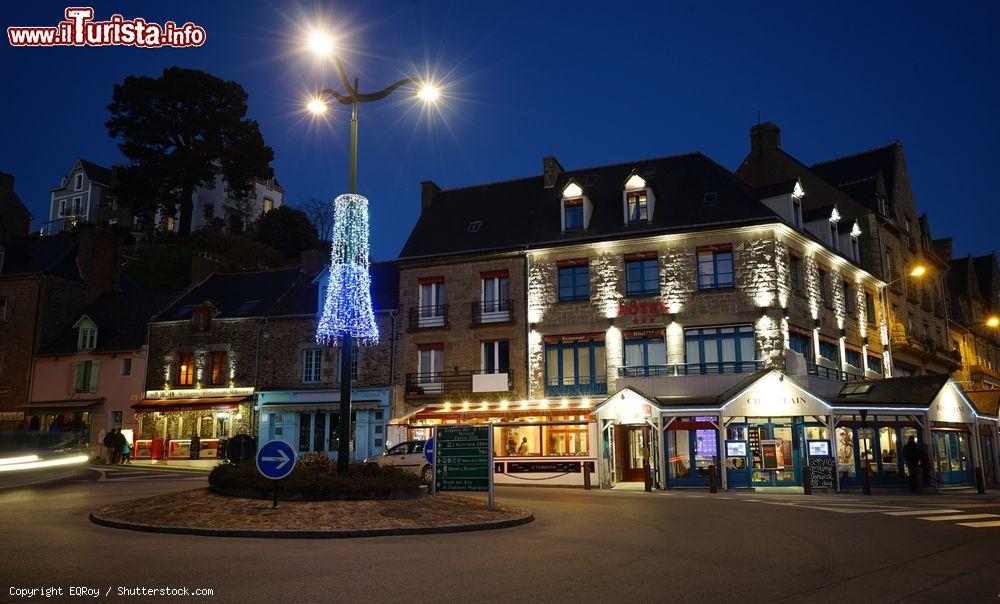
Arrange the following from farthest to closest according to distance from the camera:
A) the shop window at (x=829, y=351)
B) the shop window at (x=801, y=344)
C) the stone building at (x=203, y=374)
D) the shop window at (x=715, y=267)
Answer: the stone building at (x=203, y=374) → the shop window at (x=829, y=351) → the shop window at (x=715, y=267) → the shop window at (x=801, y=344)

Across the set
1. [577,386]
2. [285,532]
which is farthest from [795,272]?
[285,532]

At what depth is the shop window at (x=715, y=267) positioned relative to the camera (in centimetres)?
3009

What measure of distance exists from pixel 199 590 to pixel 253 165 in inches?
2053

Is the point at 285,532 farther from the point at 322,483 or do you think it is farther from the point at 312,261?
the point at 312,261

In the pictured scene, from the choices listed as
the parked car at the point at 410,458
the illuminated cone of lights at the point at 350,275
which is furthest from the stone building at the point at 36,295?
the illuminated cone of lights at the point at 350,275

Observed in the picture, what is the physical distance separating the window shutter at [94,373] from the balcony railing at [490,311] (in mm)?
19994

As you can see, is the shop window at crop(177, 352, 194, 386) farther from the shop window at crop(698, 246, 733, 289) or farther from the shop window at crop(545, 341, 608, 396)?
the shop window at crop(698, 246, 733, 289)

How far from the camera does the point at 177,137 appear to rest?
56.0 m

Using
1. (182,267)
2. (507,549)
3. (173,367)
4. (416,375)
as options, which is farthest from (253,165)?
(507,549)

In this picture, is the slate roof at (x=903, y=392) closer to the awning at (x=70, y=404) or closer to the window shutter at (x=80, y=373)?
the awning at (x=70, y=404)

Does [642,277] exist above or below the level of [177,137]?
below

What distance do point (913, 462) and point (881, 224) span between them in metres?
17.1

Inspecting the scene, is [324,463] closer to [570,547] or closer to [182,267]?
[570,547]

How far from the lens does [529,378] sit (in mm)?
32156
